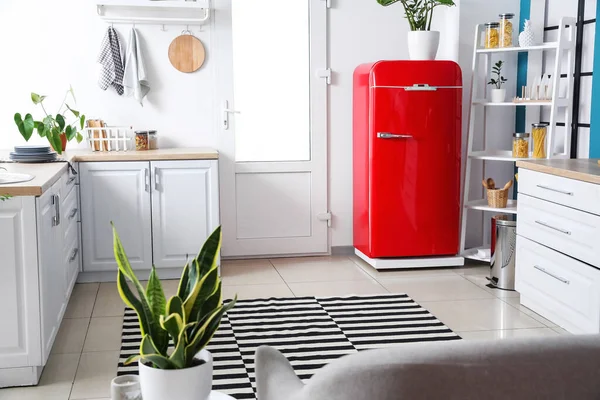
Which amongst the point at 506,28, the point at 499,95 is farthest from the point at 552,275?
the point at 506,28

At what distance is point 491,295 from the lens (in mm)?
4441

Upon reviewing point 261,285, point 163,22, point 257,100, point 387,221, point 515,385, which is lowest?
point 261,285

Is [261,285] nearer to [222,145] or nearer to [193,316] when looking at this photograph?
[222,145]

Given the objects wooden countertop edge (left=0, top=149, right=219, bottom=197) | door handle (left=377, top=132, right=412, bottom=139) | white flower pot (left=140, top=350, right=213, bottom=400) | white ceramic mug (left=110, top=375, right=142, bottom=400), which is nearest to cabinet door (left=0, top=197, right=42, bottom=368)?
wooden countertop edge (left=0, top=149, right=219, bottom=197)

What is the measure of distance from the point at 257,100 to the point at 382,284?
1585 mm

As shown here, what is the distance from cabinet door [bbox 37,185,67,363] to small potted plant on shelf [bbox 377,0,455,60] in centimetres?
250

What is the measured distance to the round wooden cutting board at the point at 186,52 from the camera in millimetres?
5113

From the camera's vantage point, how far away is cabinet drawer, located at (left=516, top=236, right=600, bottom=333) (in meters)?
3.46

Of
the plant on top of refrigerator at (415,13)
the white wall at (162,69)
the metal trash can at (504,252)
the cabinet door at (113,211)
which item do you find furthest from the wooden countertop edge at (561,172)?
the cabinet door at (113,211)

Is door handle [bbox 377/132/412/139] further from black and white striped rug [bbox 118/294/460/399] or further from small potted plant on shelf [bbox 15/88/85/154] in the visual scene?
small potted plant on shelf [bbox 15/88/85/154]

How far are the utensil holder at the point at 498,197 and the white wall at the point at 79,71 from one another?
2.02 metres

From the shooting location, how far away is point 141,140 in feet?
16.1

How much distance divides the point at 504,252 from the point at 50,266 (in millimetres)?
2615

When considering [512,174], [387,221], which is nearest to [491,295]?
[387,221]
